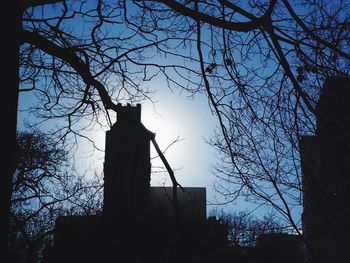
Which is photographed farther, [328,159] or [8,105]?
[328,159]

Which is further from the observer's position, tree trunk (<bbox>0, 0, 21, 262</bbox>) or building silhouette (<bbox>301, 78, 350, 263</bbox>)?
building silhouette (<bbox>301, 78, 350, 263</bbox>)

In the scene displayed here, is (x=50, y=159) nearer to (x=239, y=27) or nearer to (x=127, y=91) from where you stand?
(x=127, y=91)

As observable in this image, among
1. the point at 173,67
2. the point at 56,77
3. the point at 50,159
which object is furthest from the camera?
the point at 50,159

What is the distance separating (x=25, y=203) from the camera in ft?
52.9

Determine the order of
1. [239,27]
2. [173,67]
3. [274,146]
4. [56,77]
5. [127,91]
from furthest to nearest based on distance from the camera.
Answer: [127,91]
[56,77]
[173,67]
[274,146]
[239,27]

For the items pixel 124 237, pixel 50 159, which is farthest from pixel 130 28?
pixel 50 159

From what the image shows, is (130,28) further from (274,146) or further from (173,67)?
(274,146)

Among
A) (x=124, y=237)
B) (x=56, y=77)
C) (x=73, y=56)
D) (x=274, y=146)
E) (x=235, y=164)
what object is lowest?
(x=124, y=237)

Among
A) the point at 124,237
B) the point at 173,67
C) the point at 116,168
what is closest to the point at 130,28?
the point at 173,67

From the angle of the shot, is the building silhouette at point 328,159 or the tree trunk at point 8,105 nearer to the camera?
the tree trunk at point 8,105

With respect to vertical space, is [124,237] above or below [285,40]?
below

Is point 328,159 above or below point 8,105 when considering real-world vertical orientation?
above

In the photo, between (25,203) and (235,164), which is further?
(25,203)

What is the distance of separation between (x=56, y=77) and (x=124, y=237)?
2549 millimetres
